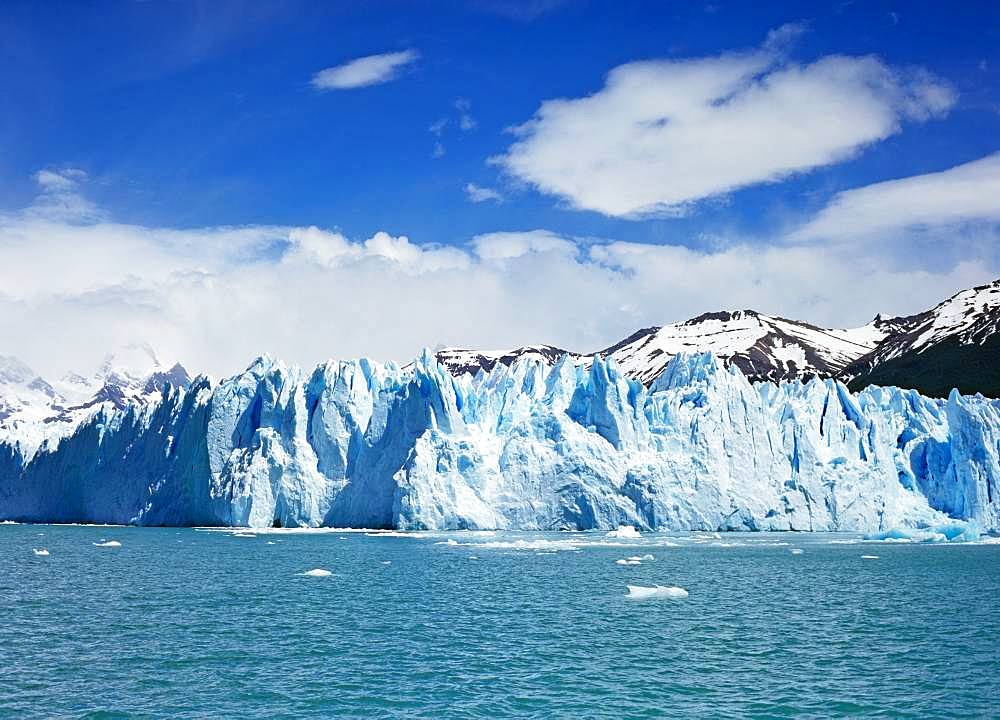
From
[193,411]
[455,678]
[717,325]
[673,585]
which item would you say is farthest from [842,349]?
[455,678]

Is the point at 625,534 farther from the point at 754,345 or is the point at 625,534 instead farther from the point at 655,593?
the point at 754,345

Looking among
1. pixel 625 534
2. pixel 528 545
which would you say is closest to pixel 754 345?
pixel 625 534

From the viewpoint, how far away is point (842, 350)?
168 meters

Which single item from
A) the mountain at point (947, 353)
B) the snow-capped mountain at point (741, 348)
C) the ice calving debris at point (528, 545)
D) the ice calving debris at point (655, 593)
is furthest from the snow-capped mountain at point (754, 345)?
the ice calving debris at point (655, 593)

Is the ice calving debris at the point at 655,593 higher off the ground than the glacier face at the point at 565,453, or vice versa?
the glacier face at the point at 565,453

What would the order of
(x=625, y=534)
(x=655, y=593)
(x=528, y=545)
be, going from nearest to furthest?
(x=655, y=593) < (x=528, y=545) < (x=625, y=534)

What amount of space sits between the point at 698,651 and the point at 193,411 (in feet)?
Result: 147

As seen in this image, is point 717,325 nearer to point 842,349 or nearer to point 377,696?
point 842,349

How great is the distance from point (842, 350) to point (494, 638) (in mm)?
160569

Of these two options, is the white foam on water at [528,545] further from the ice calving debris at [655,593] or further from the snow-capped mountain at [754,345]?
the snow-capped mountain at [754,345]

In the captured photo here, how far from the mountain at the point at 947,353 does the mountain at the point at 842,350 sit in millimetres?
105

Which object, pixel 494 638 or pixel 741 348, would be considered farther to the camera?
pixel 741 348

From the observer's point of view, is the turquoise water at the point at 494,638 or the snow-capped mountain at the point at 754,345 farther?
the snow-capped mountain at the point at 754,345

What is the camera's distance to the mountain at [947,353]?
10181cm
